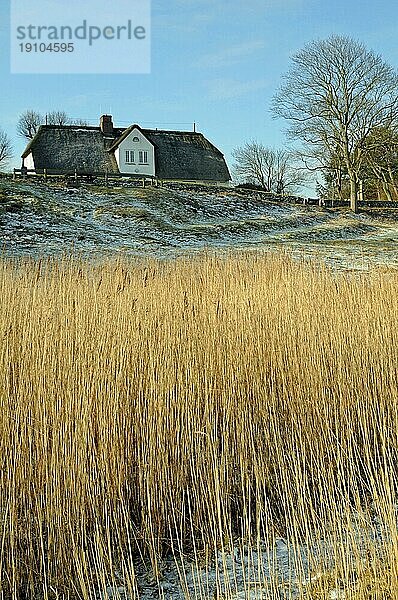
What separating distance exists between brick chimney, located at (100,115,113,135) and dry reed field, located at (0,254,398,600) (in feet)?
99.9

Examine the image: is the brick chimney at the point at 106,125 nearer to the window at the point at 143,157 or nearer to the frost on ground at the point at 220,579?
the window at the point at 143,157

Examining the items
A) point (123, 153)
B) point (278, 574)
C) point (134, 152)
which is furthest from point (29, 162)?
point (278, 574)

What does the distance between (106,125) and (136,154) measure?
8.81ft

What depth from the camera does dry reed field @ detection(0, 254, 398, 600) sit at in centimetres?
307

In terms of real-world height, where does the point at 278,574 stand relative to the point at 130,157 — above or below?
below

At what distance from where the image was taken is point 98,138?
1372 inches

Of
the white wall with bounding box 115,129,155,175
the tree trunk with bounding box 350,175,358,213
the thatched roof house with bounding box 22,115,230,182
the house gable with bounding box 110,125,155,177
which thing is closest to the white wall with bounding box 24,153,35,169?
the thatched roof house with bounding box 22,115,230,182

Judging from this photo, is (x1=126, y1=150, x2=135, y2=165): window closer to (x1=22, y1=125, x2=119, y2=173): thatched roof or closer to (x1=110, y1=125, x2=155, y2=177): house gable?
(x1=110, y1=125, x2=155, y2=177): house gable

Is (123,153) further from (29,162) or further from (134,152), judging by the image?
(29,162)

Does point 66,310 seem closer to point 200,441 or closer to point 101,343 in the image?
point 101,343

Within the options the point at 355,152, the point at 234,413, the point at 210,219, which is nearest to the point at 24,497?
the point at 234,413

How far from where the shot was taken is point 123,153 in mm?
33812

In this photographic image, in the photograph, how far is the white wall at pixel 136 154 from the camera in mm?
33719

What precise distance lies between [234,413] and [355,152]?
21914 mm
